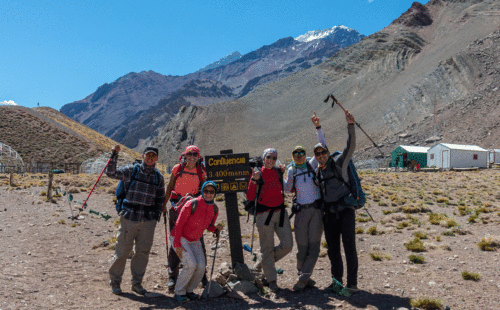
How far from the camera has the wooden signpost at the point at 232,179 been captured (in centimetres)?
530

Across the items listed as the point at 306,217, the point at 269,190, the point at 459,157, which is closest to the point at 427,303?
the point at 306,217

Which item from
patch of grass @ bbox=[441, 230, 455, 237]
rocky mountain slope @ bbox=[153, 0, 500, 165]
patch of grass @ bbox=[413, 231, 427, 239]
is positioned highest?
rocky mountain slope @ bbox=[153, 0, 500, 165]

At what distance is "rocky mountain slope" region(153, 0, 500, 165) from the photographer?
6372cm

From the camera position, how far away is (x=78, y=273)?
6090mm

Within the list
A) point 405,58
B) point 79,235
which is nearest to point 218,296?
point 79,235

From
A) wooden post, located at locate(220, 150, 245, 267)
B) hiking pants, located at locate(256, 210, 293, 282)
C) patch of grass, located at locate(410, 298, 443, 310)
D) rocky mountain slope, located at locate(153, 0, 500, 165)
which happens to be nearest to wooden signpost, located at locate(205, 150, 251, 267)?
wooden post, located at locate(220, 150, 245, 267)

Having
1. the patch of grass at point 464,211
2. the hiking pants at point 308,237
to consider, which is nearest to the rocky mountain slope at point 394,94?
the patch of grass at point 464,211

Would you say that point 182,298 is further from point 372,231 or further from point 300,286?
point 372,231

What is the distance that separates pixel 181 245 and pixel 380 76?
97.9 m

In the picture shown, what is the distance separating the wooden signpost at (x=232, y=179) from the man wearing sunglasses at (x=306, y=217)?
30.3 inches

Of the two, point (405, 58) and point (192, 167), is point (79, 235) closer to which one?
point (192, 167)

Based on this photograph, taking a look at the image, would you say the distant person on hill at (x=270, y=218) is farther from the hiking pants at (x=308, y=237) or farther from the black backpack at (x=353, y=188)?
the black backpack at (x=353, y=188)

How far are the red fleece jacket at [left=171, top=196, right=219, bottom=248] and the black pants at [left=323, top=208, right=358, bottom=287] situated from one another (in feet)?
5.65

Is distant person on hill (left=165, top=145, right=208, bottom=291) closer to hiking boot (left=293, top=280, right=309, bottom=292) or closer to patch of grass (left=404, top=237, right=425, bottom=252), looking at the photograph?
hiking boot (left=293, top=280, right=309, bottom=292)
